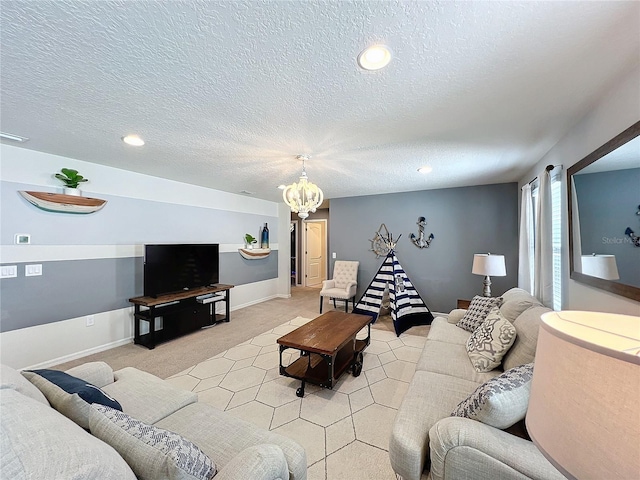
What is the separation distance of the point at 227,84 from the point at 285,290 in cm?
522

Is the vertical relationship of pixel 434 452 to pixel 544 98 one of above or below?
below

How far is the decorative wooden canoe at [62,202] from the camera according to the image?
268 cm

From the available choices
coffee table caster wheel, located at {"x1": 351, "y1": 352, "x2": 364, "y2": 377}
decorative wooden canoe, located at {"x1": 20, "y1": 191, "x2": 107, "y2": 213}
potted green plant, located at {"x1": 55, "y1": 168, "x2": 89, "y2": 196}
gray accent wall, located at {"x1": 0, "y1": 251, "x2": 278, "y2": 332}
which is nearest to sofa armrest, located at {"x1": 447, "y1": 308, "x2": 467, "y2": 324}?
coffee table caster wheel, located at {"x1": 351, "y1": 352, "x2": 364, "y2": 377}

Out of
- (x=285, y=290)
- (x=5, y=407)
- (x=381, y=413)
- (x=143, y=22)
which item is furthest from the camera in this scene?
(x=285, y=290)

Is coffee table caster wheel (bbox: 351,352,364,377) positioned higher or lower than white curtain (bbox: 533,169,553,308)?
lower

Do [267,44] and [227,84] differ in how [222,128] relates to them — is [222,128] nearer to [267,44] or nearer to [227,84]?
[227,84]

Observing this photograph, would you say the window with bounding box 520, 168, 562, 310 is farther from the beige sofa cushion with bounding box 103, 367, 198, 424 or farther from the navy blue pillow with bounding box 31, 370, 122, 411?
the navy blue pillow with bounding box 31, 370, 122, 411

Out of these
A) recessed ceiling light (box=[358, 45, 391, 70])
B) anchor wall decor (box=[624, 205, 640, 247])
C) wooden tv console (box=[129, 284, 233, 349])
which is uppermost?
recessed ceiling light (box=[358, 45, 391, 70])

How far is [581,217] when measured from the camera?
5.81ft

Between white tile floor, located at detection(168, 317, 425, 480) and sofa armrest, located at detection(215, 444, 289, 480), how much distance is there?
0.78m

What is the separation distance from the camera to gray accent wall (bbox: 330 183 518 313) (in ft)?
13.7

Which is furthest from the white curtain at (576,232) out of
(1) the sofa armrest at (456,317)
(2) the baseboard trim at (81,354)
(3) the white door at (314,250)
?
(3) the white door at (314,250)

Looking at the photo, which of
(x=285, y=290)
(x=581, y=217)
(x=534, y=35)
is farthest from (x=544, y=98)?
(x=285, y=290)

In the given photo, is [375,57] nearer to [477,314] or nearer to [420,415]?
[420,415]
